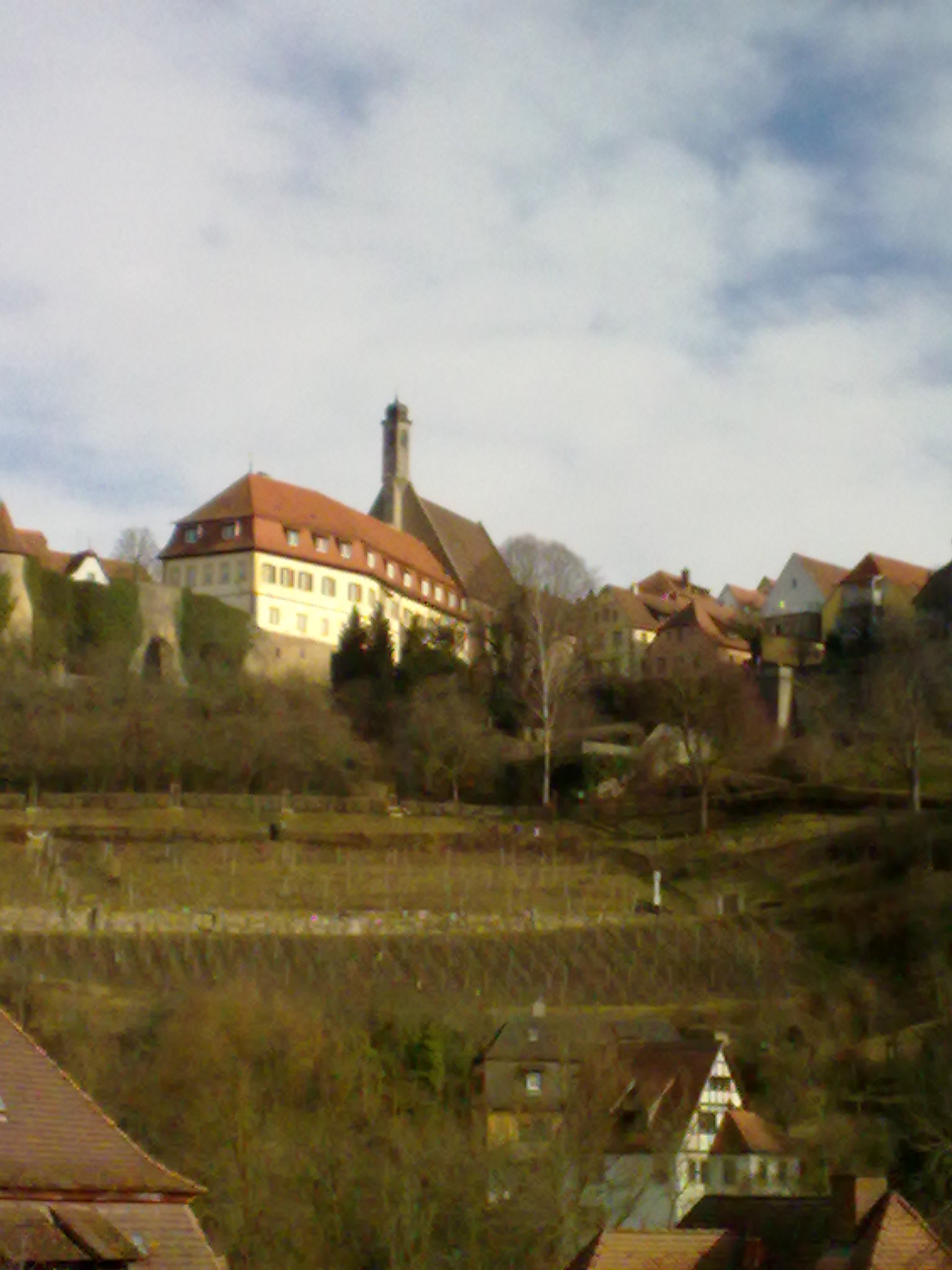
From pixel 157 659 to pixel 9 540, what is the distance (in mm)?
7091

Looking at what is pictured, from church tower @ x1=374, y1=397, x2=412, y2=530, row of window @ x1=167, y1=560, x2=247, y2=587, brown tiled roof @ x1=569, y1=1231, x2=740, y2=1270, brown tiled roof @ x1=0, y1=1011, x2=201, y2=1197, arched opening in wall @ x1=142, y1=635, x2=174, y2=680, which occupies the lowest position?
Answer: brown tiled roof @ x1=569, y1=1231, x2=740, y2=1270

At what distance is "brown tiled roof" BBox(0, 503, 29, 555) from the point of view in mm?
70812

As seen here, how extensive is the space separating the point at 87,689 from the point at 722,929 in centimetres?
2579

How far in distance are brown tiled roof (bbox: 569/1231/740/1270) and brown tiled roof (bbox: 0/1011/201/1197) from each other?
11.0 metres

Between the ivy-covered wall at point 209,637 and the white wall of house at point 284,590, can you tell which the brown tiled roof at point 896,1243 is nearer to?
the ivy-covered wall at point 209,637

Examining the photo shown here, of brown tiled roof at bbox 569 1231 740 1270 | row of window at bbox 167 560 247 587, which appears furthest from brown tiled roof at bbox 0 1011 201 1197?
row of window at bbox 167 560 247 587

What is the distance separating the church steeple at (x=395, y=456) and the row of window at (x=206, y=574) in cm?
1790

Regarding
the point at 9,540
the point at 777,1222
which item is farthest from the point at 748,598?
the point at 777,1222

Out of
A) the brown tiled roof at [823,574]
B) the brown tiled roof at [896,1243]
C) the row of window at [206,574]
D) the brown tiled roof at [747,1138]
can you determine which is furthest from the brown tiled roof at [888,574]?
the brown tiled roof at [896,1243]

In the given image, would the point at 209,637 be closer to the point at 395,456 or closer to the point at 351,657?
the point at 351,657

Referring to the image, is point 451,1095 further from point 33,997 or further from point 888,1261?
point 888,1261

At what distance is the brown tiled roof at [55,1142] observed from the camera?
11.1 meters

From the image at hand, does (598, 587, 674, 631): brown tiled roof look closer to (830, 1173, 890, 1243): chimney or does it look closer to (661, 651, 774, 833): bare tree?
(661, 651, 774, 833): bare tree

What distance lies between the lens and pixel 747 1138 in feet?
129
